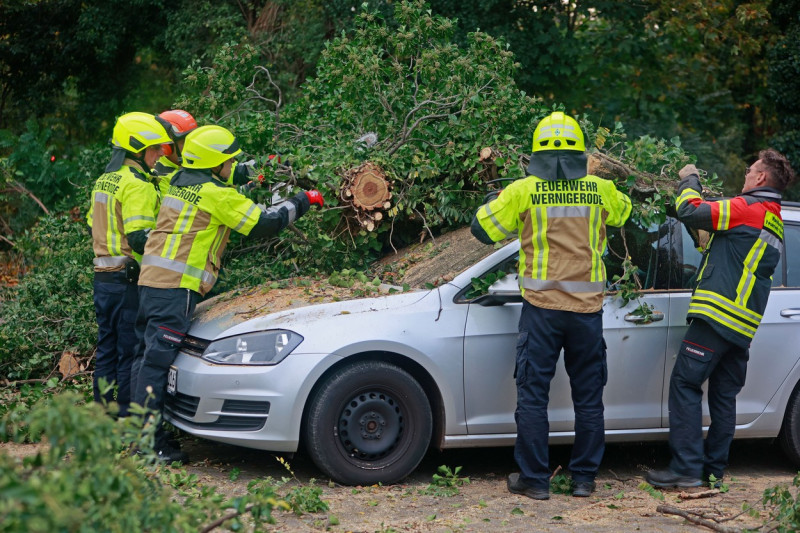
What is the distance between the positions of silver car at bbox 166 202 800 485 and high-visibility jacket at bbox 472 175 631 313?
0.28m

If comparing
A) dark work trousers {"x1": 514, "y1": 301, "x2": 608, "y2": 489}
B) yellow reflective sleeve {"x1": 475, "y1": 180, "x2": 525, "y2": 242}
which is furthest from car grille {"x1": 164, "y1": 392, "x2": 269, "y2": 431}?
yellow reflective sleeve {"x1": 475, "y1": 180, "x2": 525, "y2": 242}

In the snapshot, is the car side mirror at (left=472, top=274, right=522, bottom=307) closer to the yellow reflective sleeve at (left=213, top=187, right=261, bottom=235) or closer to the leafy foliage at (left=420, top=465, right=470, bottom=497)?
the leafy foliage at (left=420, top=465, right=470, bottom=497)

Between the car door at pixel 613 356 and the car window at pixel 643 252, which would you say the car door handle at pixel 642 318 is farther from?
the car window at pixel 643 252

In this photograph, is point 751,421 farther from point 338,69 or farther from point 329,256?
point 338,69

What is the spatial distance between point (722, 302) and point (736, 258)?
0.86 feet

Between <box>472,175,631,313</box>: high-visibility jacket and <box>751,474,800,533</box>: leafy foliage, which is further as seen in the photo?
<box>472,175,631,313</box>: high-visibility jacket

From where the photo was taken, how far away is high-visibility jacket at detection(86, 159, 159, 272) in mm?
5965

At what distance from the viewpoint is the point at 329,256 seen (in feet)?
21.1

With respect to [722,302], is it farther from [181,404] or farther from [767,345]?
[181,404]

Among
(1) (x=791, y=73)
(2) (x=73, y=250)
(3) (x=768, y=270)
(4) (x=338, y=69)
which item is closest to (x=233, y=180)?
(4) (x=338, y=69)

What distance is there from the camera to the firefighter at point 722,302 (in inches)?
208

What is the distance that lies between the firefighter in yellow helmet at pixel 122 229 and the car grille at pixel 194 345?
0.79 meters

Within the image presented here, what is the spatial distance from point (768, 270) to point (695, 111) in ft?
31.5

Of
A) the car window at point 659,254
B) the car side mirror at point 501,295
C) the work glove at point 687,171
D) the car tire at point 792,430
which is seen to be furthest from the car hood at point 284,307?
the car tire at point 792,430
